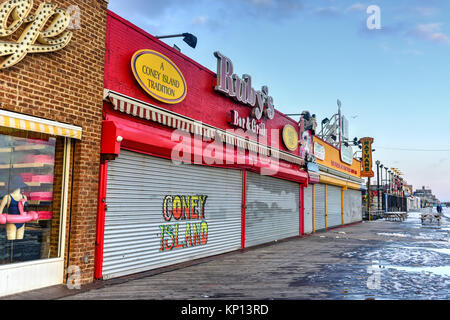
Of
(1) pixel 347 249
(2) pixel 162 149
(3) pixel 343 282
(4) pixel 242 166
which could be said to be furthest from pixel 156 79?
(1) pixel 347 249

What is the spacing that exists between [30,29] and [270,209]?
11029mm

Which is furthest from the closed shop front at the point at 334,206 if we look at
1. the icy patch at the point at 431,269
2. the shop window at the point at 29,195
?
the shop window at the point at 29,195

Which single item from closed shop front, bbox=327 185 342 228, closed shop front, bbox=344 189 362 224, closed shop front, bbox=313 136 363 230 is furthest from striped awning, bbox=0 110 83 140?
closed shop front, bbox=344 189 362 224

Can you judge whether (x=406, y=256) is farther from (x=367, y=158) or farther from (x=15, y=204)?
(x=367, y=158)

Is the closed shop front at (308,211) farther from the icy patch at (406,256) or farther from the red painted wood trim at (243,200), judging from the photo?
the red painted wood trim at (243,200)

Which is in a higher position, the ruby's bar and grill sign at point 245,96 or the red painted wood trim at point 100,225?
the ruby's bar and grill sign at point 245,96

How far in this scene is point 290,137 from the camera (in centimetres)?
1777

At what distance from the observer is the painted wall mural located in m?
9.30

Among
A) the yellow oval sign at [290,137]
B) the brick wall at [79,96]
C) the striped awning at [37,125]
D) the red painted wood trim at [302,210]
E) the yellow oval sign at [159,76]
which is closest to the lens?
the striped awning at [37,125]

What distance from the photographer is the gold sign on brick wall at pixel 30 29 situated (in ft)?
19.3

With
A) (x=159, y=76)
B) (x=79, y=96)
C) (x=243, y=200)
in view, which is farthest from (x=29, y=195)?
(x=243, y=200)

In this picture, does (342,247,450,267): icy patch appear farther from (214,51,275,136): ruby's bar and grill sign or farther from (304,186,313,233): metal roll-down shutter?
(304,186,313,233): metal roll-down shutter

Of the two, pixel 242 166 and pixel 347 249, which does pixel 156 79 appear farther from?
pixel 347 249

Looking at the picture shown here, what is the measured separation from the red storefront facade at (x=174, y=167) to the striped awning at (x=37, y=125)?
81 cm
